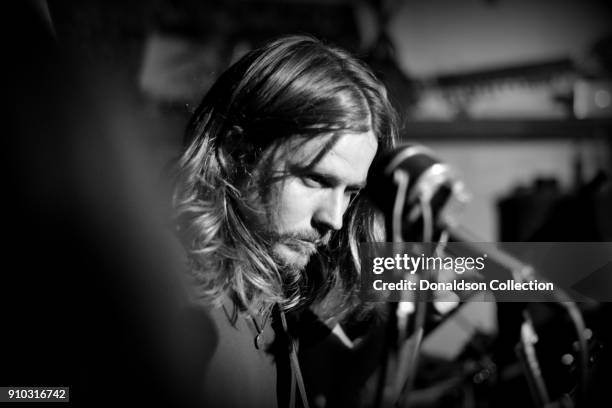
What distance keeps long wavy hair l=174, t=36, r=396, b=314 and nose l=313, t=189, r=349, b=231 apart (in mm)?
97

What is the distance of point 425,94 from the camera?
3090 millimetres

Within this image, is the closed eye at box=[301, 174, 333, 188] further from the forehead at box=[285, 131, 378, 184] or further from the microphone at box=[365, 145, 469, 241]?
the microphone at box=[365, 145, 469, 241]

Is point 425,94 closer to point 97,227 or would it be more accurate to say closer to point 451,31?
point 451,31

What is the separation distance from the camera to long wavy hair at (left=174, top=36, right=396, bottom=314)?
37.0 inches

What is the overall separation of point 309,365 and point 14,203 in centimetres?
87

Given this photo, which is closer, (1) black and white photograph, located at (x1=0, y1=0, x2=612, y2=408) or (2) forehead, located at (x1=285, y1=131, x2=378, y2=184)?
(1) black and white photograph, located at (x1=0, y1=0, x2=612, y2=408)

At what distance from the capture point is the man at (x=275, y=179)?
90 cm

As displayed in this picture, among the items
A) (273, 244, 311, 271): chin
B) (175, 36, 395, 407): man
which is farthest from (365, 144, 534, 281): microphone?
(273, 244, 311, 271): chin

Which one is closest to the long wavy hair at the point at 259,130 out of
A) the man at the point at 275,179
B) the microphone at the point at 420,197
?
the man at the point at 275,179

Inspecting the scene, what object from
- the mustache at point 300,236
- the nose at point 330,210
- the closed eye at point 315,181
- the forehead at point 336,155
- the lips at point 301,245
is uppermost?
the forehead at point 336,155

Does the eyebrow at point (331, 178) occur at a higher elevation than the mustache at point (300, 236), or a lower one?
higher

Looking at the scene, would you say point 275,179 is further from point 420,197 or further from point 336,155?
point 420,197

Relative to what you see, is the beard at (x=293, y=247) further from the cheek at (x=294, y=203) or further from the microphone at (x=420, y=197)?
the microphone at (x=420, y=197)

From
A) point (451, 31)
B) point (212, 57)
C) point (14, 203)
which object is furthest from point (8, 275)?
point (451, 31)
